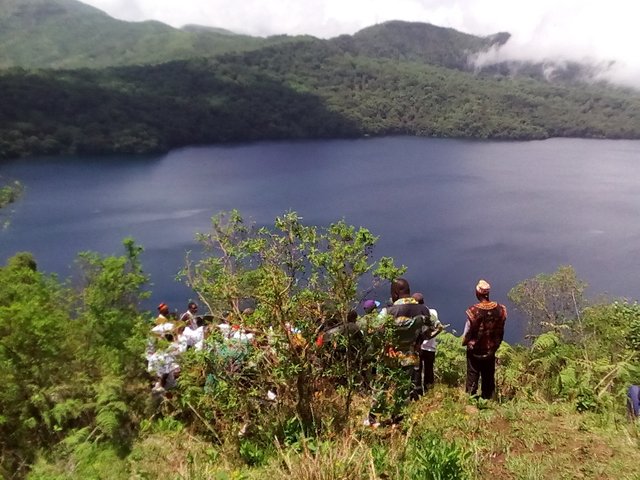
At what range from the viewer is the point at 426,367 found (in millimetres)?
5047

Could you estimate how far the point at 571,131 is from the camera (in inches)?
5002

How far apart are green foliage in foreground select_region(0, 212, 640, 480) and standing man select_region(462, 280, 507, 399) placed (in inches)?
10.8

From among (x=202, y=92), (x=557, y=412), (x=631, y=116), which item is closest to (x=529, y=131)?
(x=631, y=116)

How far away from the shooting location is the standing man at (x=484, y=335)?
4.38m

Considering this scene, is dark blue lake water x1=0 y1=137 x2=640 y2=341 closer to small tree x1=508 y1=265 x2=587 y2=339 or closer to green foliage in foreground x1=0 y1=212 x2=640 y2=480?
small tree x1=508 y1=265 x2=587 y2=339

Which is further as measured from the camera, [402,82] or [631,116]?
[402,82]

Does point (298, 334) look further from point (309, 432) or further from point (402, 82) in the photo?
point (402, 82)

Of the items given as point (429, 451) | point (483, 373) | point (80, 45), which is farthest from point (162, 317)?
point (80, 45)

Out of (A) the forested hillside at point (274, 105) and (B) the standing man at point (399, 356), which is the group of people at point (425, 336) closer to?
(B) the standing man at point (399, 356)

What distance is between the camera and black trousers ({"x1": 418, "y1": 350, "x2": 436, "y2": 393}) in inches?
197

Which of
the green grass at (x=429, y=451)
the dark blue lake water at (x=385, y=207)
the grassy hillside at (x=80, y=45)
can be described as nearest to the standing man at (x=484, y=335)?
the green grass at (x=429, y=451)

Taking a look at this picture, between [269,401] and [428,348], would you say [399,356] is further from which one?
[269,401]

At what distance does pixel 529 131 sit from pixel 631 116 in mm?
38762

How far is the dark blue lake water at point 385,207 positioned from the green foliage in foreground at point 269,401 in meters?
27.5
